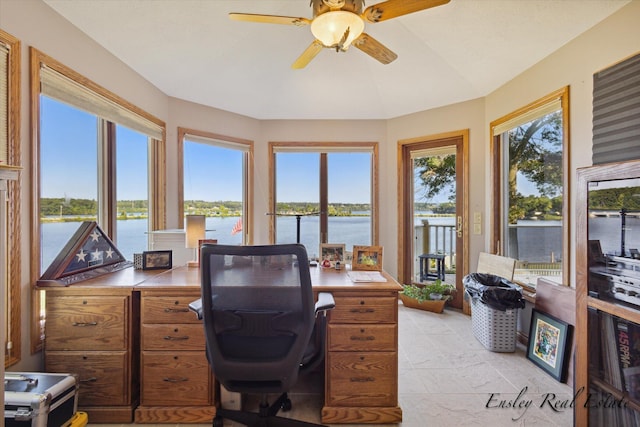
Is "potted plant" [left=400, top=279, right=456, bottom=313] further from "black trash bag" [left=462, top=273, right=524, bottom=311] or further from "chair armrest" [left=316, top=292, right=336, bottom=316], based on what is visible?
"chair armrest" [left=316, top=292, right=336, bottom=316]

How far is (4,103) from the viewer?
1604 millimetres

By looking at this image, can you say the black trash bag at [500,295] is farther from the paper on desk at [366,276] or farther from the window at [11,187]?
the window at [11,187]

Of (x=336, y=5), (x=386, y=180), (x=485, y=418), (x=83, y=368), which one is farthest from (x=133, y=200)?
(x=485, y=418)

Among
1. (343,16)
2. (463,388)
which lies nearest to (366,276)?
(463,388)

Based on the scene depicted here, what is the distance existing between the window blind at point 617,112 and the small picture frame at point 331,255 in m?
1.91

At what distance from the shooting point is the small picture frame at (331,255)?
7.43ft

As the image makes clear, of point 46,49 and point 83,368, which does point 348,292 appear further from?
point 46,49

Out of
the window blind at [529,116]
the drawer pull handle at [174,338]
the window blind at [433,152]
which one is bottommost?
the drawer pull handle at [174,338]

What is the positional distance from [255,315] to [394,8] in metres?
1.85

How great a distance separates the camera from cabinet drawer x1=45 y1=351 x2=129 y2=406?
1741 millimetres

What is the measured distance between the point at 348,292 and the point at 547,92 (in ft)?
7.91

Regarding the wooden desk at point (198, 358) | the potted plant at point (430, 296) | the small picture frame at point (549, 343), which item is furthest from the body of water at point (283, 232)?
the small picture frame at point (549, 343)

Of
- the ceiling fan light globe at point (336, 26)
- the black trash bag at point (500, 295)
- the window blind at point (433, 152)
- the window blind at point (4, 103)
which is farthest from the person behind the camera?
the window blind at point (433, 152)

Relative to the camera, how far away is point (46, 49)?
Answer: 6.00 feet
